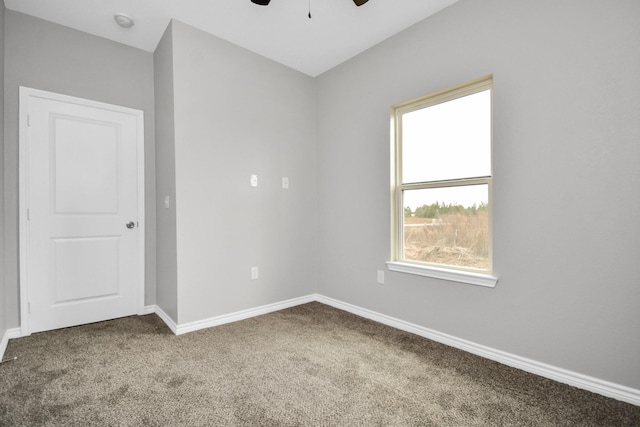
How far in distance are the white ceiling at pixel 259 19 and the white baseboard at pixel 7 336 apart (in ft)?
8.67

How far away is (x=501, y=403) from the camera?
5.30ft

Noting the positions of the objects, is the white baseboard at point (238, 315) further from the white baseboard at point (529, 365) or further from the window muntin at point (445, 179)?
the window muntin at point (445, 179)

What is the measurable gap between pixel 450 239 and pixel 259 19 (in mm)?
2479

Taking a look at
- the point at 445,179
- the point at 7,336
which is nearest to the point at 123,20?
the point at 7,336

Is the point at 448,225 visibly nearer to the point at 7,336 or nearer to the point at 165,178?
the point at 165,178

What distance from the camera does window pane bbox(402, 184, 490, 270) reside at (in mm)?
2250

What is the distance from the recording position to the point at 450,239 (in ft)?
7.97

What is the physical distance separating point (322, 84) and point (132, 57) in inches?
78.8

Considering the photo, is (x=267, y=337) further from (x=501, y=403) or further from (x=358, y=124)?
(x=358, y=124)

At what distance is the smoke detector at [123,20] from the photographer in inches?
98.3

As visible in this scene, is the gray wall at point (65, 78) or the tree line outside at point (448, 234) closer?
the tree line outside at point (448, 234)

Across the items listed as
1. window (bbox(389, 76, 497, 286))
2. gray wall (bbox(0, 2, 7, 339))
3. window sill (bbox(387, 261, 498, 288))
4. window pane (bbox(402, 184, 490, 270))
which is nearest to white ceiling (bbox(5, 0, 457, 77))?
gray wall (bbox(0, 2, 7, 339))

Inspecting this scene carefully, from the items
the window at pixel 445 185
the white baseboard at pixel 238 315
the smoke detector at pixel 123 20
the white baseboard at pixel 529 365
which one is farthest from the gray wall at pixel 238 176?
the white baseboard at pixel 529 365

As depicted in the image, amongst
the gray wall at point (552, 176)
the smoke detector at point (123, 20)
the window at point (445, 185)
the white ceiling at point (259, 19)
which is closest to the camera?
the gray wall at point (552, 176)
